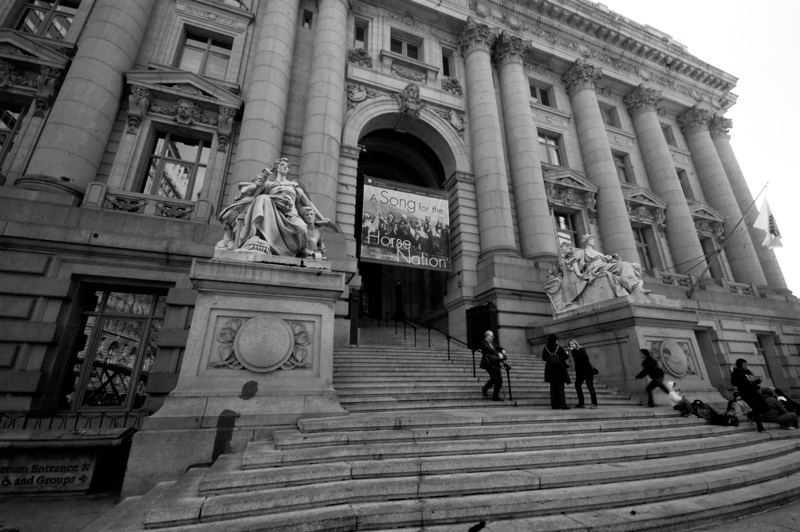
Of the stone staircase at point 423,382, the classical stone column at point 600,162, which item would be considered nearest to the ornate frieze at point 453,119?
the classical stone column at point 600,162

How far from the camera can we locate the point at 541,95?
73.9ft

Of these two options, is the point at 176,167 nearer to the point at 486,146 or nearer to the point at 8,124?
the point at 8,124

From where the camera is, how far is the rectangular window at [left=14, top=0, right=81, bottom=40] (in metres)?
12.4

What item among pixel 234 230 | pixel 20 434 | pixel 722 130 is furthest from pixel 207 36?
pixel 722 130

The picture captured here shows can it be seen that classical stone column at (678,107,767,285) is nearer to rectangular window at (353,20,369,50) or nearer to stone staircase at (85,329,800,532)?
stone staircase at (85,329,800,532)

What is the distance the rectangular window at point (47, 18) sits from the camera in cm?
1244

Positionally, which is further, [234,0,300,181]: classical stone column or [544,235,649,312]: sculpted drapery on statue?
[234,0,300,181]: classical stone column

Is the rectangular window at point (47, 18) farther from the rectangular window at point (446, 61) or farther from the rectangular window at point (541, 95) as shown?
the rectangular window at point (541, 95)

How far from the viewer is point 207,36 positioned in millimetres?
15062

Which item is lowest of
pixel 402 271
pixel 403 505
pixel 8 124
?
pixel 403 505

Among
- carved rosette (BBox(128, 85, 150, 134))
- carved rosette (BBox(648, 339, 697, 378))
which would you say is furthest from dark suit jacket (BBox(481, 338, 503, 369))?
carved rosette (BBox(128, 85, 150, 134))

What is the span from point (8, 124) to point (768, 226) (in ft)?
98.0

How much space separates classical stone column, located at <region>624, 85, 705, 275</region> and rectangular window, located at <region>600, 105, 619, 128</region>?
107 cm

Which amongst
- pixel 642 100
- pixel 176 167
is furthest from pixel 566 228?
pixel 176 167
